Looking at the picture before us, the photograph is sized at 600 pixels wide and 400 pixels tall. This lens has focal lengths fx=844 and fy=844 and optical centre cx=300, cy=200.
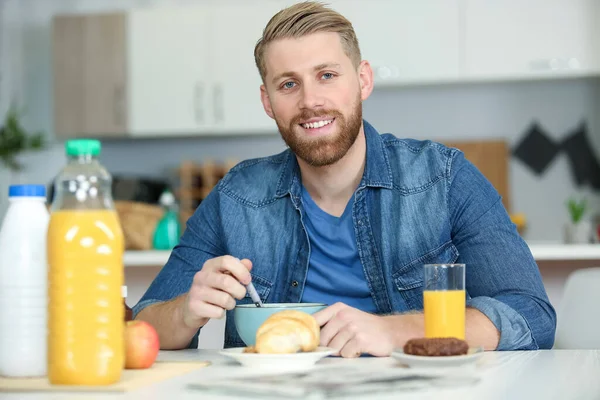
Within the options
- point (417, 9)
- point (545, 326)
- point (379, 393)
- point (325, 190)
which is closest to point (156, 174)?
point (417, 9)

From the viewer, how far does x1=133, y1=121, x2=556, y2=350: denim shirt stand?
A: 5.06ft

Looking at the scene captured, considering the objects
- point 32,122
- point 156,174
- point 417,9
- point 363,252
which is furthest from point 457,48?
point 363,252

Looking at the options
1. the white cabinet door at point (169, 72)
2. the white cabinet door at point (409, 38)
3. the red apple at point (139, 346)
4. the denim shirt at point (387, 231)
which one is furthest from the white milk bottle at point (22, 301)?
the white cabinet door at point (169, 72)

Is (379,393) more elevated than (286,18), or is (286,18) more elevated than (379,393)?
(286,18)

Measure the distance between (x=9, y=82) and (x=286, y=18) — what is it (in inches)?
152

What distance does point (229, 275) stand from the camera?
1.26 m

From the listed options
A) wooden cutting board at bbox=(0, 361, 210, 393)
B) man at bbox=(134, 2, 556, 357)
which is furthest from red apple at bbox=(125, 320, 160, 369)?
man at bbox=(134, 2, 556, 357)

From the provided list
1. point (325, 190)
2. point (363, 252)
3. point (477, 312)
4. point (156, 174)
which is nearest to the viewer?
point (477, 312)

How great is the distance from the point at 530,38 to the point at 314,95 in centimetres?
294

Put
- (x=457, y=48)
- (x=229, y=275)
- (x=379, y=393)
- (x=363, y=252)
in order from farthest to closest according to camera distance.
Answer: (x=457, y=48) → (x=363, y=252) → (x=229, y=275) → (x=379, y=393)

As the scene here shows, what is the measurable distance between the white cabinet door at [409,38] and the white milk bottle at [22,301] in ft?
11.6

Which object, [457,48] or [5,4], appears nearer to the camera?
[457,48]

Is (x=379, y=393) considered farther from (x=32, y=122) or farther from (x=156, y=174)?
(x=32, y=122)

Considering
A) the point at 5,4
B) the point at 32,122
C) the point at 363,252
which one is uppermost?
the point at 5,4
